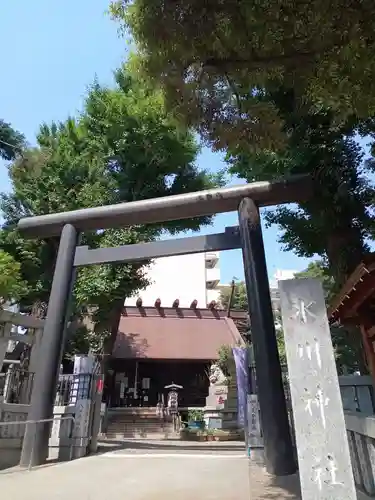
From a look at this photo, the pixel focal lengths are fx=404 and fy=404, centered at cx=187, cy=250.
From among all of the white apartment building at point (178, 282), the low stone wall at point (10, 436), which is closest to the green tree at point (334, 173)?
the low stone wall at point (10, 436)

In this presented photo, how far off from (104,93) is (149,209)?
8179mm

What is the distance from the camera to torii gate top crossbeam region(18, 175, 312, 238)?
8375mm

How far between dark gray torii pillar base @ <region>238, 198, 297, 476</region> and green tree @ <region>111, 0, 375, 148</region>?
2.88 m

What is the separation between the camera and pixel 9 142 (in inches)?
617

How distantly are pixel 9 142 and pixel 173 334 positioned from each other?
12.4 m

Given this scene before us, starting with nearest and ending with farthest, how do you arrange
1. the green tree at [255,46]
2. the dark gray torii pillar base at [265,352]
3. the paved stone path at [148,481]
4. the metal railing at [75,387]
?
the green tree at [255,46]
the paved stone path at [148,481]
the dark gray torii pillar base at [265,352]
the metal railing at [75,387]

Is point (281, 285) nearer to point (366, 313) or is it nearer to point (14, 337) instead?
point (366, 313)

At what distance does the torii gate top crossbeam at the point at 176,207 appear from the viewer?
838cm

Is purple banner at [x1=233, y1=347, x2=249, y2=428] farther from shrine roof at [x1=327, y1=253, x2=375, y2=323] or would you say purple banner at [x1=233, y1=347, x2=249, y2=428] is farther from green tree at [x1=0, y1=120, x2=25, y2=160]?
green tree at [x1=0, y1=120, x2=25, y2=160]

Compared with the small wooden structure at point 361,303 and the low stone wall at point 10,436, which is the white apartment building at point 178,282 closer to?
the low stone wall at point 10,436

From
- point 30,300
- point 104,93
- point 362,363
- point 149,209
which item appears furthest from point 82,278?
point 362,363

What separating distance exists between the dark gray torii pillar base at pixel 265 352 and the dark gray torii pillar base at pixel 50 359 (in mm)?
3997

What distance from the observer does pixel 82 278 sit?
46.1 ft

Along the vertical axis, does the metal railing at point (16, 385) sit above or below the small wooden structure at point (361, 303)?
below
